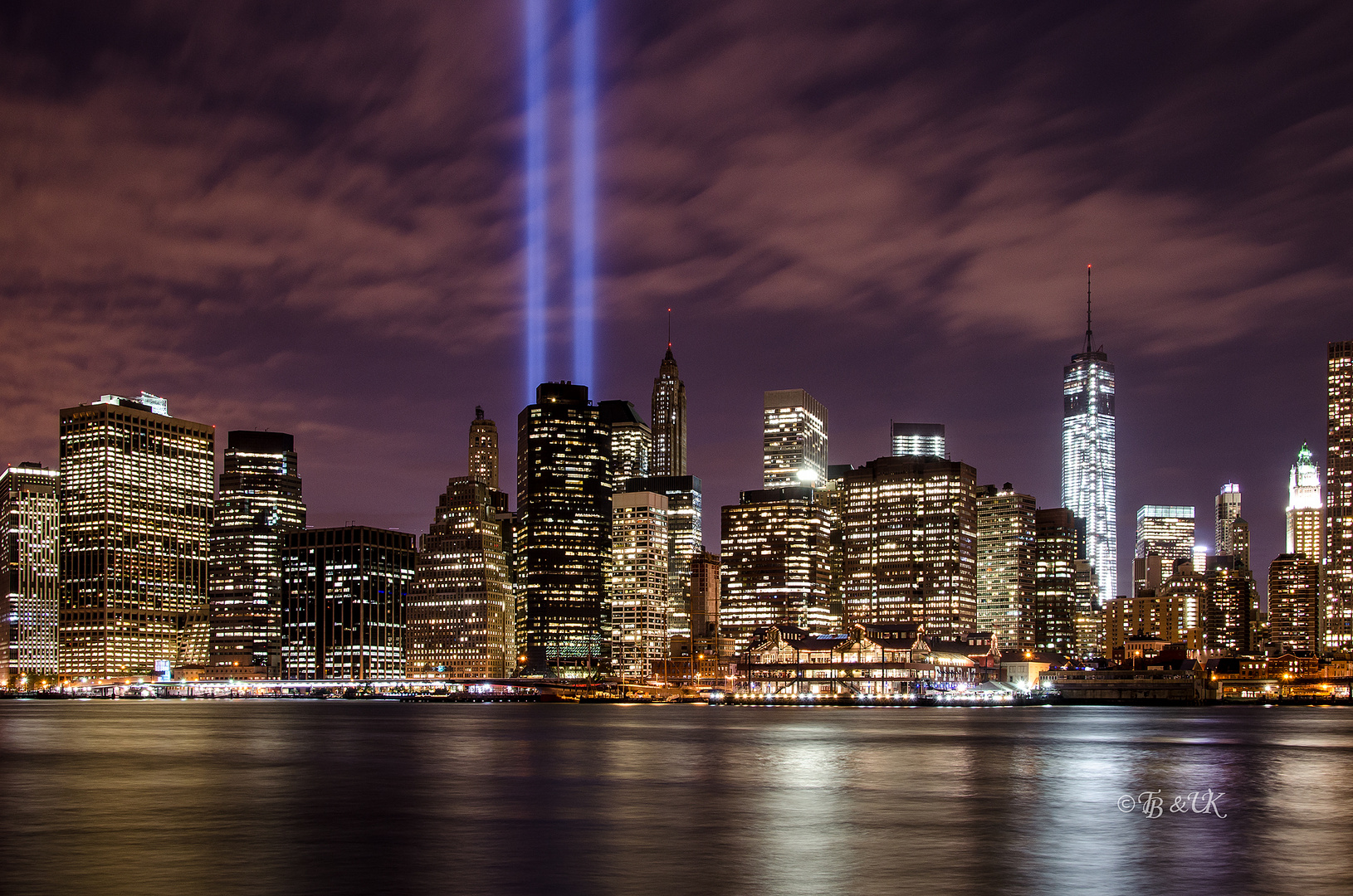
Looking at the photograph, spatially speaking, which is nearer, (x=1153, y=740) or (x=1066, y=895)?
(x=1066, y=895)

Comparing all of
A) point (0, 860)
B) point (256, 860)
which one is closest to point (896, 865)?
point (256, 860)

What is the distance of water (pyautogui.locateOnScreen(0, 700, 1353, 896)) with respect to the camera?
47219 millimetres

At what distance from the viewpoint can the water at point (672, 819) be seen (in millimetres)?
47219

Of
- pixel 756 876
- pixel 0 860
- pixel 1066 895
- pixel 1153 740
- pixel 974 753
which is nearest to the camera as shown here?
pixel 1066 895

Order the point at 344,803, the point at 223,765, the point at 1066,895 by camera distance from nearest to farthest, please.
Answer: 1. the point at 1066,895
2. the point at 344,803
3. the point at 223,765

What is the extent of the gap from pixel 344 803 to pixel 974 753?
184ft

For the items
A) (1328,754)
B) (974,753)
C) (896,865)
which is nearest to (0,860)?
(896,865)

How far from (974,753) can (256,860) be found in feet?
235

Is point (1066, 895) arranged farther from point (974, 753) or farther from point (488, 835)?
point (974, 753)

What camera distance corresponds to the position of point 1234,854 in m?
52.5

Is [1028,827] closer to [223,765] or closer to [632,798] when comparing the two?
[632,798]

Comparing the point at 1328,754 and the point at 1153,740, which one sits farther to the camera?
the point at 1153,740

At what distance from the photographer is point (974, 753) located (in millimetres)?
111500

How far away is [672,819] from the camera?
64062 mm
